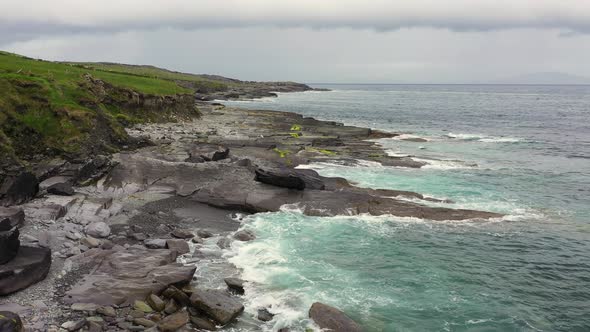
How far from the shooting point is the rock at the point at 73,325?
1506cm

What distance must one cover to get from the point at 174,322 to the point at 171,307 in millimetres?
1277

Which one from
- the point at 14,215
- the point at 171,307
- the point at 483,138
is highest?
the point at 14,215

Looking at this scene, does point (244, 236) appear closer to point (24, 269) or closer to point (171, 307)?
point (171, 307)

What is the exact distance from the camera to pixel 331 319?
16828 millimetres

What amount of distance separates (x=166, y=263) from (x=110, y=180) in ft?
44.7

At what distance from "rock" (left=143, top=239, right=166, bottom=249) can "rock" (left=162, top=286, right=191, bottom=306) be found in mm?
5182

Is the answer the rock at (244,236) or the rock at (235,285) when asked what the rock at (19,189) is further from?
the rock at (235,285)

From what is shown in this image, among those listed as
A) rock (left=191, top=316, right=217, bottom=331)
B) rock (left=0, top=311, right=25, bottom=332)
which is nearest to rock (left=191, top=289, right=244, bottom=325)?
rock (left=191, top=316, right=217, bottom=331)

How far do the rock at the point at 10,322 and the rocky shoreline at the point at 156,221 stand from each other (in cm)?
A: 64

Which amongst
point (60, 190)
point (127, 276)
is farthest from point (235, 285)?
point (60, 190)

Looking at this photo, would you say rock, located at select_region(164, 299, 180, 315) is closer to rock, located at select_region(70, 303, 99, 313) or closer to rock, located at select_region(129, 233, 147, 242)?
rock, located at select_region(70, 303, 99, 313)

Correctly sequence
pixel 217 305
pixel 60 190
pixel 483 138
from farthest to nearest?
1. pixel 483 138
2. pixel 60 190
3. pixel 217 305

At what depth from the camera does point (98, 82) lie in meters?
52.5

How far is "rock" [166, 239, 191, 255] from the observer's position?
75.0 ft
